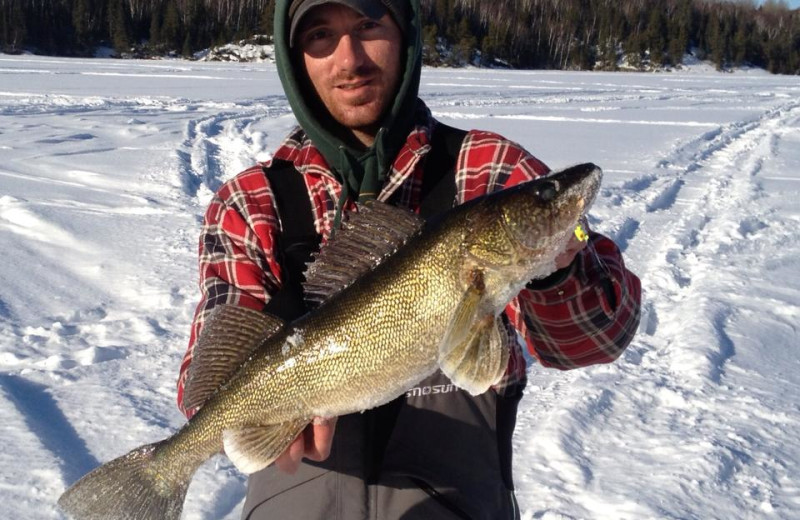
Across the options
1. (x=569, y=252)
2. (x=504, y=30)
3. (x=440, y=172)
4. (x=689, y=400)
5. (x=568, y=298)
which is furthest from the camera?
(x=504, y=30)

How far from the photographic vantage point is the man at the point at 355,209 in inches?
86.2

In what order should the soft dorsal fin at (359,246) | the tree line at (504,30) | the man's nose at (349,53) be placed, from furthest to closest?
the tree line at (504,30) < the man's nose at (349,53) < the soft dorsal fin at (359,246)

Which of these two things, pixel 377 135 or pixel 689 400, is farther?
pixel 689 400

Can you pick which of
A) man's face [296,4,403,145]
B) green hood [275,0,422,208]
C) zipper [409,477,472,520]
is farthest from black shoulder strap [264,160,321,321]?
zipper [409,477,472,520]

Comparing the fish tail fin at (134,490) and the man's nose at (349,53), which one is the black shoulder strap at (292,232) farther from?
the fish tail fin at (134,490)

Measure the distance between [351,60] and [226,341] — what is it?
3.25 ft

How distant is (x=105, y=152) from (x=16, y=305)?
206 inches

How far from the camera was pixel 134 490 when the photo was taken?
201 cm

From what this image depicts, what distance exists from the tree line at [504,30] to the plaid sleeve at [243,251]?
42.9m

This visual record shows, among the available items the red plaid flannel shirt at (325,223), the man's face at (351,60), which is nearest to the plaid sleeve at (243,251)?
the red plaid flannel shirt at (325,223)

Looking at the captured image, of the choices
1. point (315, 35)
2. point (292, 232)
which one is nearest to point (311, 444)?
point (292, 232)

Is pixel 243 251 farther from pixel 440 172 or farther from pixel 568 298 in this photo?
pixel 568 298

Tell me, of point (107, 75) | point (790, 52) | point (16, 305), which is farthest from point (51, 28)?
point (790, 52)

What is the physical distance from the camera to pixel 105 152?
898 cm
